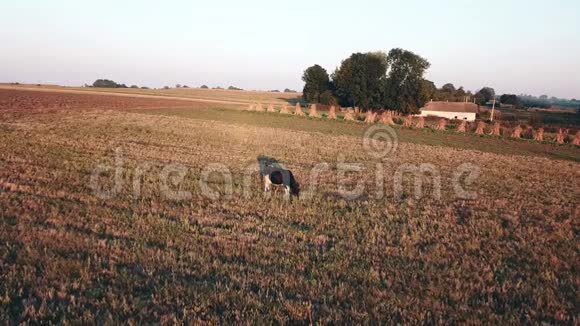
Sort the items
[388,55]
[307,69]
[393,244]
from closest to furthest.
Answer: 1. [393,244]
2. [388,55]
3. [307,69]

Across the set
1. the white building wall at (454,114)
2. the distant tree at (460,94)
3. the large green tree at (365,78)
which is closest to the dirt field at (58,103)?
the large green tree at (365,78)

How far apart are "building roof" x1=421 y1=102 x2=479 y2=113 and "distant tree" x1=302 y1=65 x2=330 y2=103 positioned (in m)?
24.1

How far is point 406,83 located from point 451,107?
28.8 m

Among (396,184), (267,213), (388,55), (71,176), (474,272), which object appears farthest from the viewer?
(388,55)

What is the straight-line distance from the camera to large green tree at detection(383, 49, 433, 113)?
62.4 m

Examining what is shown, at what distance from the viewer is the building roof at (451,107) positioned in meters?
84.1

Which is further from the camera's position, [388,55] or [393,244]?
[388,55]

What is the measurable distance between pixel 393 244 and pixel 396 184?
579 cm

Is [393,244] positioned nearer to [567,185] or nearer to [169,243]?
[169,243]

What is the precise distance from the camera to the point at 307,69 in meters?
80.8

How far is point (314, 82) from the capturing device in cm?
7969

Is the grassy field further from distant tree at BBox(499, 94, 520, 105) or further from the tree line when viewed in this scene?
distant tree at BBox(499, 94, 520, 105)

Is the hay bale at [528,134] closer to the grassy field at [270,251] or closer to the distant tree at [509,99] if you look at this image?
the grassy field at [270,251]

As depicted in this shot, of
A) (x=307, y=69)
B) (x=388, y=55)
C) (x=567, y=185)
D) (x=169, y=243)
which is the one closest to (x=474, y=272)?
(x=169, y=243)
